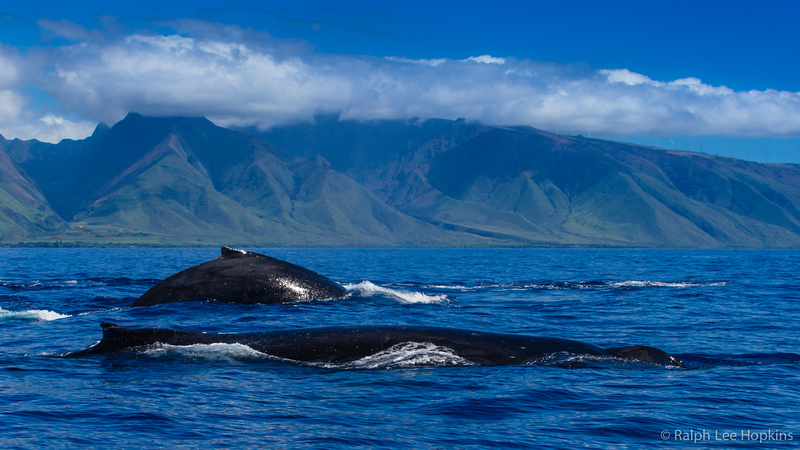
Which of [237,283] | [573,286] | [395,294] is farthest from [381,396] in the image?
[573,286]

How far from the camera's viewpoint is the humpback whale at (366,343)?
38.8ft

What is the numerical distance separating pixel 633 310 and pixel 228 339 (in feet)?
51.3

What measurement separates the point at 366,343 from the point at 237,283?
A: 8.77 metres

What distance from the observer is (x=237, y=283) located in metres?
19.7

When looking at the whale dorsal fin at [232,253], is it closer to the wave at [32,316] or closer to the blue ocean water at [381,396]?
the blue ocean water at [381,396]

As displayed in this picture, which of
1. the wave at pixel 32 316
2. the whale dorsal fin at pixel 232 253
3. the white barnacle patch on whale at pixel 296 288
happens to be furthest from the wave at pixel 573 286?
the wave at pixel 32 316

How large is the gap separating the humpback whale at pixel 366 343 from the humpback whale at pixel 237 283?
6.63 metres

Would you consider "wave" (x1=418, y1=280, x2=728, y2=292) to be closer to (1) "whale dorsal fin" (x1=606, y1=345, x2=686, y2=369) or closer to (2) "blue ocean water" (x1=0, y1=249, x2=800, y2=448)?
(2) "blue ocean water" (x1=0, y1=249, x2=800, y2=448)

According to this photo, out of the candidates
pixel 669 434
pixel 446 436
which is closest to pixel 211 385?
pixel 446 436

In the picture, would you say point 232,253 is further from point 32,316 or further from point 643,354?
point 643,354

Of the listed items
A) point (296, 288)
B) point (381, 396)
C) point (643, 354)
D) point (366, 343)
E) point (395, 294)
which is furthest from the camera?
point (395, 294)

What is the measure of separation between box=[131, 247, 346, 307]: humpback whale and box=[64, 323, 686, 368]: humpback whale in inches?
261

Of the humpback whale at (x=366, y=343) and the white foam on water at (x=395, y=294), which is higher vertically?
the humpback whale at (x=366, y=343)

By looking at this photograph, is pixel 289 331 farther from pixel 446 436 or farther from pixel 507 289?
pixel 507 289
